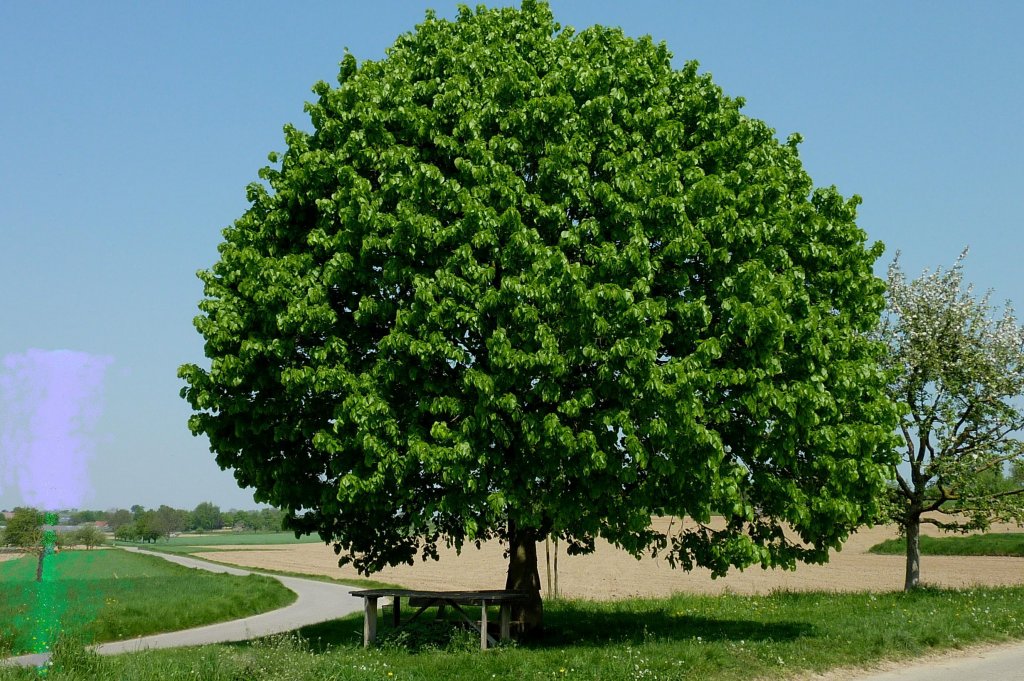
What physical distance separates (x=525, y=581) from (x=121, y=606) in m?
13.5

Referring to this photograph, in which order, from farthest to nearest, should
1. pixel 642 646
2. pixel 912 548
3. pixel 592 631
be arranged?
pixel 912 548 → pixel 592 631 → pixel 642 646

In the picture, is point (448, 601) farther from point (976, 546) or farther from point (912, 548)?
point (976, 546)

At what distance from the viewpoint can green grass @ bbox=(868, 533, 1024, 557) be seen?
58438 mm

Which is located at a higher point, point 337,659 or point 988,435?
point 988,435

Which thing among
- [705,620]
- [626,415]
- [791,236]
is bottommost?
[705,620]

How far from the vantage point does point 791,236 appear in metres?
16.3

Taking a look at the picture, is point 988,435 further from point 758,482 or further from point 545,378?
point 545,378

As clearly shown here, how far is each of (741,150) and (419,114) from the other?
20.8 feet

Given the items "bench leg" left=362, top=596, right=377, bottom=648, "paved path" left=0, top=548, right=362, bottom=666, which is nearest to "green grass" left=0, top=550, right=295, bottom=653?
"paved path" left=0, top=548, right=362, bottom=666

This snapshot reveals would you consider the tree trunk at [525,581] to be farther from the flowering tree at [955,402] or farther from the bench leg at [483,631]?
the flowering tree at [955,402]

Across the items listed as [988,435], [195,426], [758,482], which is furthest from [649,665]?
[988,435]

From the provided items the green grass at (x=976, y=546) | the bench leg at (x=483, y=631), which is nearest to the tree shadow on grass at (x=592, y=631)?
the bench leg at (x=483, y=631)

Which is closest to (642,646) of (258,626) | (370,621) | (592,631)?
(592,631)

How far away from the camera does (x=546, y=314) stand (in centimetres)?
1397
